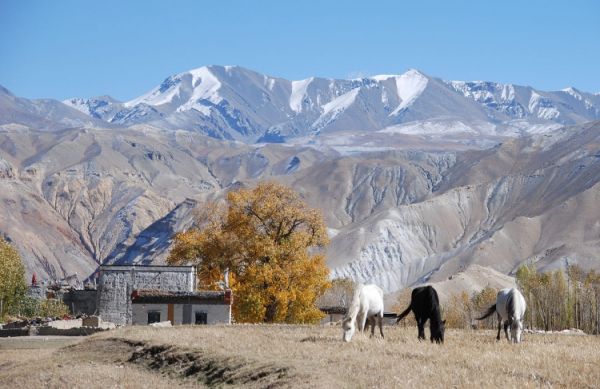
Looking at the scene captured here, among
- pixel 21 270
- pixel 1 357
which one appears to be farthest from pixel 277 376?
pixel 21 270

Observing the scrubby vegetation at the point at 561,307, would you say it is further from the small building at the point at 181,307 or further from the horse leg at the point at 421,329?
the horse leg at the point at 421,329

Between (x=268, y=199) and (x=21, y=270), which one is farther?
(x=21, y=270)

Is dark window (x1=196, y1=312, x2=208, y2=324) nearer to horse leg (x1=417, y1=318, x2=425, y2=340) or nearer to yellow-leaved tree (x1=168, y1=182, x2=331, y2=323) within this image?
yellow-leaved tree (x1=168, y1=182, x2=331, y2=323)

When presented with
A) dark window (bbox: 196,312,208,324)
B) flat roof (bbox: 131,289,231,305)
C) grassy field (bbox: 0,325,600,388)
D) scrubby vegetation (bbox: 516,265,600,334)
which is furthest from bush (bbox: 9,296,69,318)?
scrubby vegetation (bbox: 516,265,600,334)

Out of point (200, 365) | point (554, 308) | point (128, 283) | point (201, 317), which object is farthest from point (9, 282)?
point (200, 365)

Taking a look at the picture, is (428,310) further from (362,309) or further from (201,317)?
(201,317)

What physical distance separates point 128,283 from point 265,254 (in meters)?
12.5

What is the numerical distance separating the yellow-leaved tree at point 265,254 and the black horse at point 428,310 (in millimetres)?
31349

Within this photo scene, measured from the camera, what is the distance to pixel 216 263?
6656 centimetres

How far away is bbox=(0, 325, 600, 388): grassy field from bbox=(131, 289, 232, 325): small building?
16594 mm

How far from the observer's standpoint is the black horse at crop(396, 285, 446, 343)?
3089 centimetres

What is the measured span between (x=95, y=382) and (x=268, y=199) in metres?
35.4

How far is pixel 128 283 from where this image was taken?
70.8m

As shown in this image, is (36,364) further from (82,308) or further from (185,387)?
(82,308)
